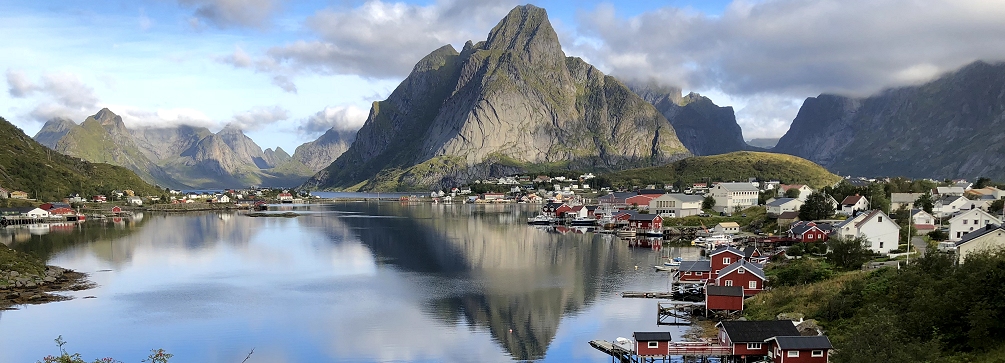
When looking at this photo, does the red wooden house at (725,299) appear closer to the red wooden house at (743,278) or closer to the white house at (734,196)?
the red wooden house at (743,278)

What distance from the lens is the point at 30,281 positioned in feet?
123

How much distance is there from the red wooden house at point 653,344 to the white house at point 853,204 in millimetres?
43543

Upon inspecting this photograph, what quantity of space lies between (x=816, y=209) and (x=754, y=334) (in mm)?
37954

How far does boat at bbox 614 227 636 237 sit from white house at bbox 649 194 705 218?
299 inches

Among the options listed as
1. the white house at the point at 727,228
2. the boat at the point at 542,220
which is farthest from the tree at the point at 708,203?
the white house at the point at 727,228

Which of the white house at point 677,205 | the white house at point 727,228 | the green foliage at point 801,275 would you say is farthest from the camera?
the white house at point 677,205

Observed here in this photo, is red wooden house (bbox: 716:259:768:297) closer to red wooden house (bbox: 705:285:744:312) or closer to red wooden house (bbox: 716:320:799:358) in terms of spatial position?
red wooden house (bbox: 705:285:744:312)

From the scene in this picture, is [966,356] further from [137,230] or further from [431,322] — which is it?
[137,230]

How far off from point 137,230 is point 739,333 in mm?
69413

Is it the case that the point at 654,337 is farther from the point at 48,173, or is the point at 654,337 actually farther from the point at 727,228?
the point at 48,173

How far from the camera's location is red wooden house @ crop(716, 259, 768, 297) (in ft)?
104

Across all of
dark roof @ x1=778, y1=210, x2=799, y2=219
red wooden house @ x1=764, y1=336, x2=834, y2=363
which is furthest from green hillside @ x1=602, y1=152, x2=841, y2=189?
red wooden house @ x1=764, y1=336, x2=834, y2=363

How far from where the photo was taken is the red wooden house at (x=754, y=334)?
2169 cm

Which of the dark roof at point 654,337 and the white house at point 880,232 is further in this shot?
the white house at point 880,232
